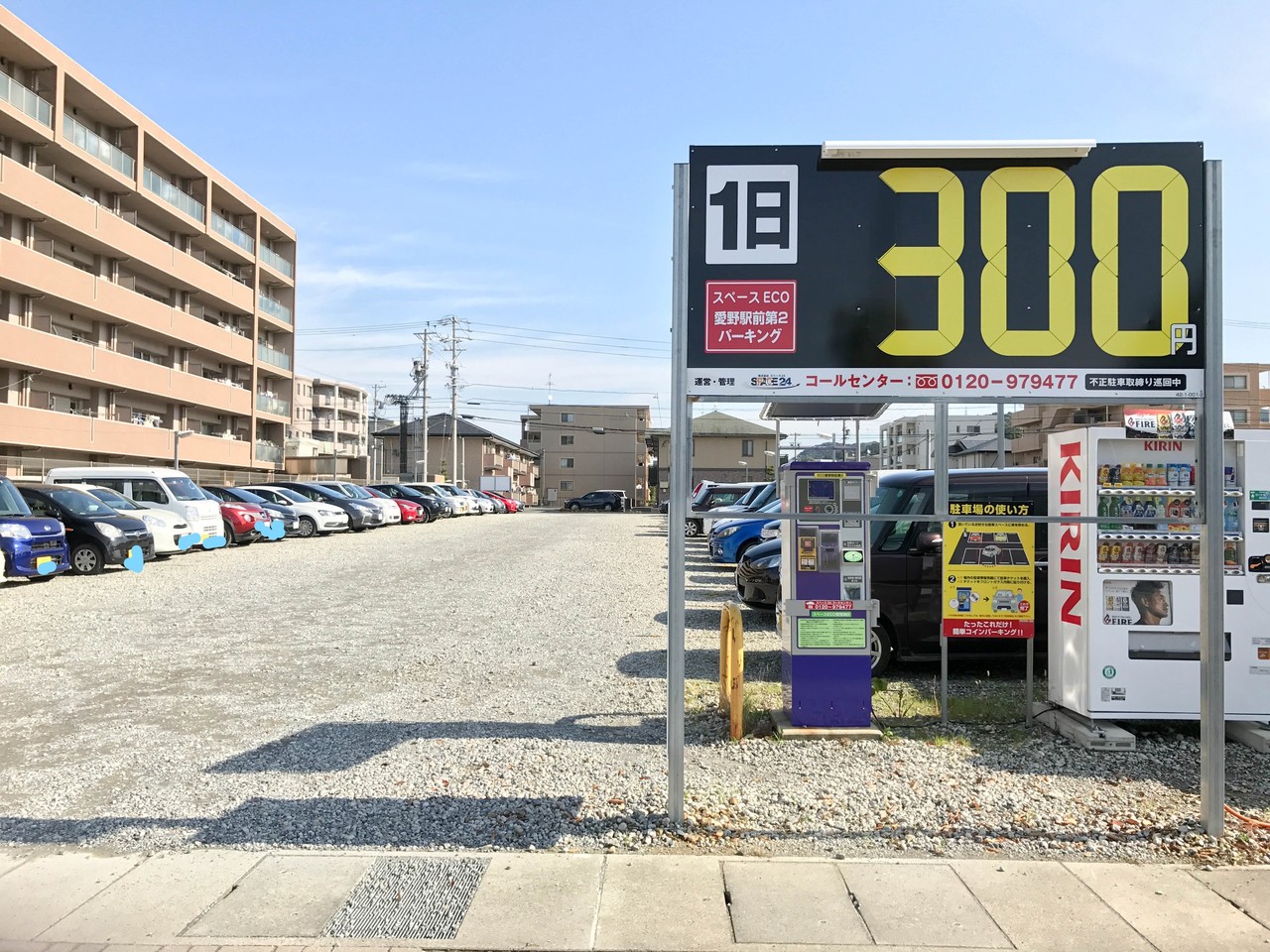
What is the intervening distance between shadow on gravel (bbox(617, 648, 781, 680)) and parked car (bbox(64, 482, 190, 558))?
464 inches

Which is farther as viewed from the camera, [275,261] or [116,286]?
[275,261]

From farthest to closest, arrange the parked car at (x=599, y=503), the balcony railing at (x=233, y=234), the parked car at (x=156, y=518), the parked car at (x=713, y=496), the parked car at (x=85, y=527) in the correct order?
the parked car at (x=599, y=503) < the balcony railing at (x=233, y=234) < the parked car at (x=713, y=496) < the parked car at (x=156, y=518) < the parked car at (x=85, y=527)

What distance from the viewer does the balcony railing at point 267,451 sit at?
44831mm

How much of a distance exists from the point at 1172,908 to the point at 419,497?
116 ft

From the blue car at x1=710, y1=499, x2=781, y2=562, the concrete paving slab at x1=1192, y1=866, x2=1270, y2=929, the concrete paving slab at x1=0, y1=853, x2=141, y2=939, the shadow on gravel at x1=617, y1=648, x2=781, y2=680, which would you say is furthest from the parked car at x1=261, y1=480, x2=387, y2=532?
the concrete paving slab at x1=1192, y1=866, x2=1270, y2=929

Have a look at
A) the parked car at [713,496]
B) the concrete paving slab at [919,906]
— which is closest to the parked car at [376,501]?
the parked car at [713,496]

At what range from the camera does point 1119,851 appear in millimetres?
4191

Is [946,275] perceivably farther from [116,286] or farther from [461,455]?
[461,455]

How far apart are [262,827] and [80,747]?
2.03 metres

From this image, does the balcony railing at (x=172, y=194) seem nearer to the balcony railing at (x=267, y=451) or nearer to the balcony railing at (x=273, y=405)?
the balcony railing at (x=273, y=405)

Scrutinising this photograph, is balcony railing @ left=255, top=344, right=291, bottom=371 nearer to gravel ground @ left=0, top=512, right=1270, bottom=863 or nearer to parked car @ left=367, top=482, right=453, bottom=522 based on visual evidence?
parked car @ left=367, top=482, right=453, bottom=522

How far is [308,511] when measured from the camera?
2544 centimetres

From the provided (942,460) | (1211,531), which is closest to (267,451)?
(942,460)

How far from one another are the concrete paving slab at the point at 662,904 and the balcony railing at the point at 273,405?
4477 cm
